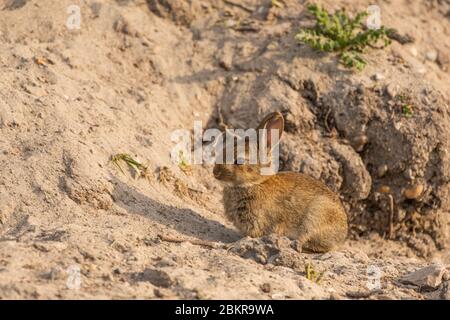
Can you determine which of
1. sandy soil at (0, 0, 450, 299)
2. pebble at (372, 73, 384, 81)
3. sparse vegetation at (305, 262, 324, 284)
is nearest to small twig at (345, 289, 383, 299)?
sandy soil at (0, 0, 450, 299)

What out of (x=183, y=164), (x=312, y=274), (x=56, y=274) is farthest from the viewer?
(x=183, y=164)

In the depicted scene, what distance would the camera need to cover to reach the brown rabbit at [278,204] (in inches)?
293

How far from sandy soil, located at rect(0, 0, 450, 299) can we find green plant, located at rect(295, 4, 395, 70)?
194 millimetres

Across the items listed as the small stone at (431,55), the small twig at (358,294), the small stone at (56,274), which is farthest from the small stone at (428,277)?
the small stone at (431,55)

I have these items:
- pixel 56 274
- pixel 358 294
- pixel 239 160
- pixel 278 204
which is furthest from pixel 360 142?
pixel 56 274

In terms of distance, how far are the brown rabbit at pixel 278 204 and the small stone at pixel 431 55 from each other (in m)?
3.46

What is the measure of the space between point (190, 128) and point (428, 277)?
153 inches

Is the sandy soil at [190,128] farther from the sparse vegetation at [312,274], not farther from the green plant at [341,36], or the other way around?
the green plant at [341,36]

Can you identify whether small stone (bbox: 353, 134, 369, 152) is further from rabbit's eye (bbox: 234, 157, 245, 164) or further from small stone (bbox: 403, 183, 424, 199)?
rabbit's eye (bbox: 234, 157, 245, 164)

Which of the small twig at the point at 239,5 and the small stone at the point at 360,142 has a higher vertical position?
the small twig at the point at 239,5

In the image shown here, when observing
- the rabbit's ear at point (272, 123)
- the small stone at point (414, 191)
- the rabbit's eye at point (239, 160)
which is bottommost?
the small stone at point (414, 191)

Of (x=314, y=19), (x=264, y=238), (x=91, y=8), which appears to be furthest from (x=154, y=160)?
(x=314, y=19)

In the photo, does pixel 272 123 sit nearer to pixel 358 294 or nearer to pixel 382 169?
pixel 358 294

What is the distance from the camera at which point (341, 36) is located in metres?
9.54
